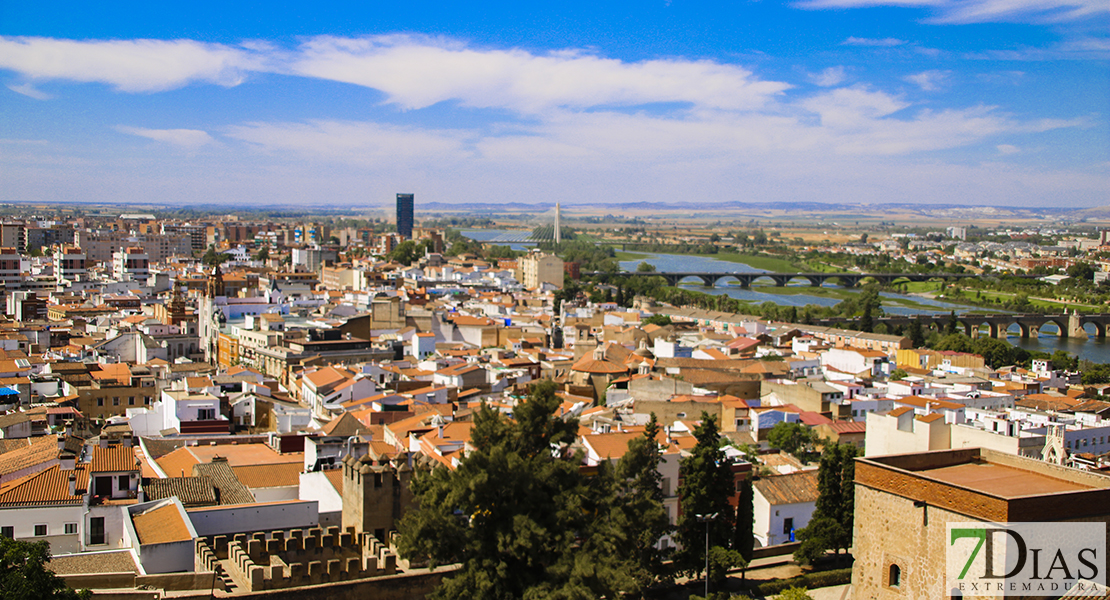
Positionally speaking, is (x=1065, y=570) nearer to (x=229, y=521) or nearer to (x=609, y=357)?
(x=229, y=521)

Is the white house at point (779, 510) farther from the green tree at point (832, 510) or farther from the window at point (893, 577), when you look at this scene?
the window at point (893, 577)

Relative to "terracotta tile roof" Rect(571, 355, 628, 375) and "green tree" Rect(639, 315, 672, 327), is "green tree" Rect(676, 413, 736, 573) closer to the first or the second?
"terracotta tile roof" Rect(571, 355, 628, 375)

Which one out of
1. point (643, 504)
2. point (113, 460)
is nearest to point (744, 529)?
point (643, 504)

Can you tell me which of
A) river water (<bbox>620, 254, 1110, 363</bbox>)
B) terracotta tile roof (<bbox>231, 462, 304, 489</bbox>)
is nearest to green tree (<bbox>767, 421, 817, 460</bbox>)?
terracotta tile roof (<bbox>231, 462, 304, 489</bbox>)

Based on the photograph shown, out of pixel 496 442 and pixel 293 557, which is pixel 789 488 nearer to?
pixel 496 442

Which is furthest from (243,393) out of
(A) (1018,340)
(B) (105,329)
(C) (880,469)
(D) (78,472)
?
(A) (1018,340)

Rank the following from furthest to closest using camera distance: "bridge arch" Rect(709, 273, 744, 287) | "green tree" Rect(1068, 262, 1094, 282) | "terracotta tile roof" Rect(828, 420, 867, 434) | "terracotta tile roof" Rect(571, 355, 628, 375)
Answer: "bridge arch" Rect(709, 273, 744, 287) < "green tree" Rect(1068, 262, 1094, 282) < "terracotta tile roof" Rect(571, 355, 628, 375) < "terracotta tile roof" Rect(828, 420, 867, 434)
